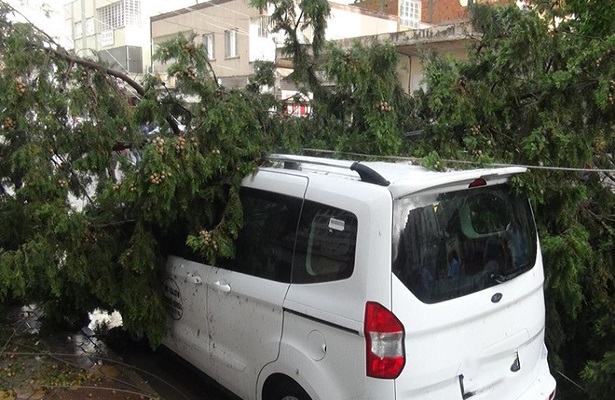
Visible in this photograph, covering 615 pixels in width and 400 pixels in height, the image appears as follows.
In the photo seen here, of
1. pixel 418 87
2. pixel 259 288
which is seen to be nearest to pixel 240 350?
pixel 259 288

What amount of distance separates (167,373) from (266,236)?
6.94 ft

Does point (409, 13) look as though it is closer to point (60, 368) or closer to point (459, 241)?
point (60, 368)

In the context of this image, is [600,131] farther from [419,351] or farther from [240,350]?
[240,350]

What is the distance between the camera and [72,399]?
378 cm

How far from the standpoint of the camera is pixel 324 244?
9.12 feet

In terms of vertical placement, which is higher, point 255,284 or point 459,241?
point 459,241

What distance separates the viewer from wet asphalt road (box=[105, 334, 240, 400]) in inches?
164

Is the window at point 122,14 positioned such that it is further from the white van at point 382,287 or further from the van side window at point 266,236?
the white van at point 382,287

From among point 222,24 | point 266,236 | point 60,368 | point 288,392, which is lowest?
point 60,368

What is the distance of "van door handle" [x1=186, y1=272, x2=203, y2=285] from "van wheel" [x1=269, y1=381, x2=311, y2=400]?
941 mm

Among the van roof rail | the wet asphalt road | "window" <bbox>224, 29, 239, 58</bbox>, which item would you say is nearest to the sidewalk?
the wet asphalt road

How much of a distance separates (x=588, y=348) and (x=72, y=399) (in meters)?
3.91

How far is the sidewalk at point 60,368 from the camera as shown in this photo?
153 inches

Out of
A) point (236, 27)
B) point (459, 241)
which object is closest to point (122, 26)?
point (236, 27)
